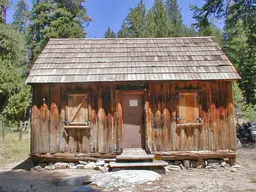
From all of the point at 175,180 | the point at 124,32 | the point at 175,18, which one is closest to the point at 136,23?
the point at 124,32

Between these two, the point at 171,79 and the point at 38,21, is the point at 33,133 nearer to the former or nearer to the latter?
the point at 171,79

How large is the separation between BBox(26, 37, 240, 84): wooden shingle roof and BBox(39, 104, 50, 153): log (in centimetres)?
112

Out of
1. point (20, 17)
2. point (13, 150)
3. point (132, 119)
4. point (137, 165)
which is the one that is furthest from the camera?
point (20, 17)

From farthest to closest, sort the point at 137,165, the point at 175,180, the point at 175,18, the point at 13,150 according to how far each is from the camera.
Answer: the point at 175,18
the point at 13,150
the point at 137,165
the point at 175,180

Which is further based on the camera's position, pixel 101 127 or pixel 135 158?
pixel 101 127

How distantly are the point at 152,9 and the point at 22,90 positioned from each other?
2492 cm

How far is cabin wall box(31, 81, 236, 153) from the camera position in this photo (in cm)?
1012

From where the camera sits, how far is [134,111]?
10414 mm

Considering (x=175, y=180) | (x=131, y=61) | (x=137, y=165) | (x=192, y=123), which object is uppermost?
(x=131, y=61)

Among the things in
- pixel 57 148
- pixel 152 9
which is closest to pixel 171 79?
pixel 57 148

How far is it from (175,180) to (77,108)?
439 cm

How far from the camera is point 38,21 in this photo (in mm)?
29141

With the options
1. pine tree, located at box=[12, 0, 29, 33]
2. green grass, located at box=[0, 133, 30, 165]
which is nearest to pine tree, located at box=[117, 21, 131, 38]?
pine tree, located at box=[12, 0, 29, 33]

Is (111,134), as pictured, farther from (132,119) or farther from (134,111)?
(134,111)
